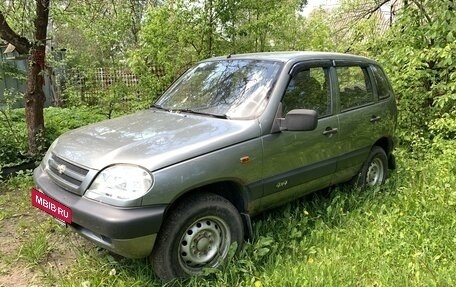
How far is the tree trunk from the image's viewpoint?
18.5 feet

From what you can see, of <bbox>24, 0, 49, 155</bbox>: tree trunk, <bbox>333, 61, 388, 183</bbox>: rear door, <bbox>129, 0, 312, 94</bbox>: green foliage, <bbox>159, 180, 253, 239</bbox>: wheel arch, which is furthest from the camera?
<bbox>129, 0, 312, 94</bbox>: green foliage

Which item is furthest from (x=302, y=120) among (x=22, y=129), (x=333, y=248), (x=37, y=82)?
(x=22, y=129)

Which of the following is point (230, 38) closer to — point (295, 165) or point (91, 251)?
point (295, 165)

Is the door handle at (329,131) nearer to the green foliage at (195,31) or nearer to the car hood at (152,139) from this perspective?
the car hood at (152,139)

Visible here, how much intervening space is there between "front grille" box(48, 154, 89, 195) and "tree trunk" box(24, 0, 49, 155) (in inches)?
116

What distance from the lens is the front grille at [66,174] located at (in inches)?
116

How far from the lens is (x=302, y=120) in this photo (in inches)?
131

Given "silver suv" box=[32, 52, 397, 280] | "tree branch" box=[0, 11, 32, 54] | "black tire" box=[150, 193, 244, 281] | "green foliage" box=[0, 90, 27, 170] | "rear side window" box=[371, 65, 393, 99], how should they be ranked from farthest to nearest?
"green foliage" box=[0, 90, 27, 170], "tree branch" box=[0, 11, 32, 54], "rear side window" box=[371, 65, 393, 99], "black tire" box=[150, 193, 244, 281], "silver suv" box=[32, 52, 397, 280]

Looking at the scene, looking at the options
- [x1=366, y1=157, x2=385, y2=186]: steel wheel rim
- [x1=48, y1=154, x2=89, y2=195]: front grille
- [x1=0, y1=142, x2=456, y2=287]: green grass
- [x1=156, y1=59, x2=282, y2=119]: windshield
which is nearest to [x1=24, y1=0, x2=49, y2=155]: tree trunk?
[x1=0, y1=142, x2=456, y2=287]: green grass

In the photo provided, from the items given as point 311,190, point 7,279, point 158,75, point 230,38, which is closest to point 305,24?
point 230,38

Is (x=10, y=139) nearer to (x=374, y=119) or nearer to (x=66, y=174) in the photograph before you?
(x=66, y=174)

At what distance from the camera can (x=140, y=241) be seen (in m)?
2.75

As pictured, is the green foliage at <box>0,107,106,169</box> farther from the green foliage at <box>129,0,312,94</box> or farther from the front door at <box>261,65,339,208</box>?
the front door at <box>261,65,339,208</box>

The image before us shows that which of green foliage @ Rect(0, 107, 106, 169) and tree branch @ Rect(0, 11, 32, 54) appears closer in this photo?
tree branch @ Rect(0, 11, 32, 54)
